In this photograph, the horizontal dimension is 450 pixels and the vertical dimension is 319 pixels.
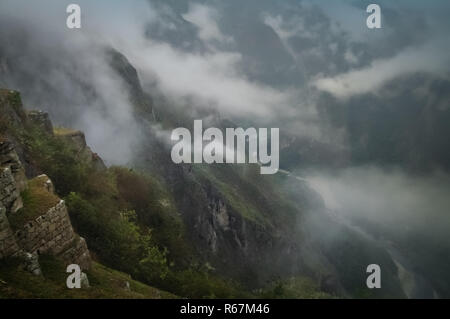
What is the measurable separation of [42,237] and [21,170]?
548cm

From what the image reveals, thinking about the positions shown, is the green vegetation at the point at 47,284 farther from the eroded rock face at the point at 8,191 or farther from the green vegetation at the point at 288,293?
the green vegetation at the point at 288,293

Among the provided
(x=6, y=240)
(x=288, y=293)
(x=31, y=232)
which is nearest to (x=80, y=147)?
(x=31, y=232)

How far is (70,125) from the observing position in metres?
152

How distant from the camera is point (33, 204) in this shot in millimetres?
25172

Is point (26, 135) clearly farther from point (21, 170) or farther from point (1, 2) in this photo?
point (1, 2)

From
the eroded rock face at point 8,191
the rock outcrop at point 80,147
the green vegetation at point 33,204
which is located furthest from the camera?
the rock outcrop at point 80,147

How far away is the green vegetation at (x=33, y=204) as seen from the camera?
23.2 metres

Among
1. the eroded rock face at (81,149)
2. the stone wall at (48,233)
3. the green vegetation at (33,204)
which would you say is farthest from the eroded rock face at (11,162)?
the eroded rock face at (81,149)

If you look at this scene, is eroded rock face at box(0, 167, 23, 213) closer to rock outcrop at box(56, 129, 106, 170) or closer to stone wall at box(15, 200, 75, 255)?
stone wall at box(15, 200, 75, 255)

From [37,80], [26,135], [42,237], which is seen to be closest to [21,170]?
[42,237]

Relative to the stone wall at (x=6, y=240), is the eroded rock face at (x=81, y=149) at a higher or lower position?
higher

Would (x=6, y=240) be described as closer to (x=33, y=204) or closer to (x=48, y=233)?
(x=48, y=233)

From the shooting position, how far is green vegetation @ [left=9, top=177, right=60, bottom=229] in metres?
23.2

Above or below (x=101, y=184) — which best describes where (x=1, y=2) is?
above
